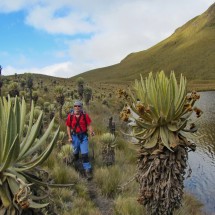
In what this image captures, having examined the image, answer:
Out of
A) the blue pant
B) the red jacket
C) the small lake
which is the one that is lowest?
the small lake

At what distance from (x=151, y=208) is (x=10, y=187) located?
2837 millimetres

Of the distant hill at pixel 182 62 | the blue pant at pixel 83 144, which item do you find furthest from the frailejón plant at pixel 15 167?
the distant hill at pixel 182 62

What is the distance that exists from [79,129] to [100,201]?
1778 mm

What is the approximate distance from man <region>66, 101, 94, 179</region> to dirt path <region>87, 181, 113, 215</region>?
560mm

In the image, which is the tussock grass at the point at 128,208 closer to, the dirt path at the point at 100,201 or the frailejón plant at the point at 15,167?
the dirt path at the point at 100,201

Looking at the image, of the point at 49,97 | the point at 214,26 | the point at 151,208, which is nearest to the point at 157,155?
the point at 151,208

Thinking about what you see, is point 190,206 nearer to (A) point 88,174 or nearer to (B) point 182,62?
(A) point 88,174

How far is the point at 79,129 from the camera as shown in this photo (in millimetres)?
9031

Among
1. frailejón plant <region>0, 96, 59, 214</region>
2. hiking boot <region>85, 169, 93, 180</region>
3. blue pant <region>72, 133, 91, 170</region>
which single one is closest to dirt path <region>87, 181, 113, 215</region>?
hiking boot <region>85, 169, 93, 180</region>

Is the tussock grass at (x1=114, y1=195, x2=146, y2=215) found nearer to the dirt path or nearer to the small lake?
the dirt path

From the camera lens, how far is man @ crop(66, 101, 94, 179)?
898 cm

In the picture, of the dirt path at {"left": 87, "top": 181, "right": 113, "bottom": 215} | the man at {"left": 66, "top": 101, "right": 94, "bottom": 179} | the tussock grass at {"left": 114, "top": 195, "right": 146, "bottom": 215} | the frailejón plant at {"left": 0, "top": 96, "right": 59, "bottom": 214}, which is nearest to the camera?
the frailejón plant at {"left": 0, "top": 96, "right": 59, "bottom": 214}

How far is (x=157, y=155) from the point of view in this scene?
5043 mm

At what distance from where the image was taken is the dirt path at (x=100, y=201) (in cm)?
754
